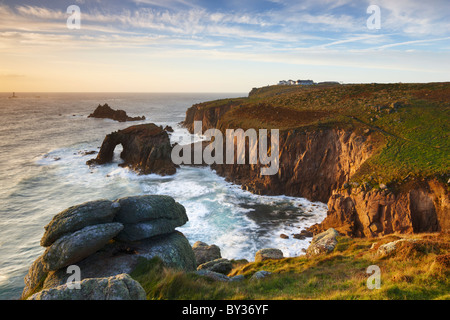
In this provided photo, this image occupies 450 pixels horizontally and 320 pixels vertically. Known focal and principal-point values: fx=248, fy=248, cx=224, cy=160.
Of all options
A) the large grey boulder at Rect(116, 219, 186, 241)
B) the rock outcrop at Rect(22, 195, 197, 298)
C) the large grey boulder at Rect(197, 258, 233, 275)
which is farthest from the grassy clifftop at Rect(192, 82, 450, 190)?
the large grey boulder at Rect(116, 219, 186, 241)

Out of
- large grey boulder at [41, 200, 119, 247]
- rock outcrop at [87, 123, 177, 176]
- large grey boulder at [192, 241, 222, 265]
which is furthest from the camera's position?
rock outcrop at [87, 123, 177, 176]

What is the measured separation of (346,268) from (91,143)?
77.5 m

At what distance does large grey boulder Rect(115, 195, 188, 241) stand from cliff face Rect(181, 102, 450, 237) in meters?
17.9

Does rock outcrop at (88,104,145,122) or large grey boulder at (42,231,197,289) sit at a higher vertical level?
rock outcrop at (88,104,145,122)

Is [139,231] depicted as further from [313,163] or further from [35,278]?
[313,163]

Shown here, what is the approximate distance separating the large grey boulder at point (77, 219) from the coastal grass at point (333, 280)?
396cm

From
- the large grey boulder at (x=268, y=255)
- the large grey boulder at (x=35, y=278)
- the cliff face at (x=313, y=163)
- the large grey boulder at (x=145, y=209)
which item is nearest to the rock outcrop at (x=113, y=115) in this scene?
the cliff face at (x=313, y=163)

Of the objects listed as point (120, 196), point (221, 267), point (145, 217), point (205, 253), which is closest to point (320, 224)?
point (205, 253)

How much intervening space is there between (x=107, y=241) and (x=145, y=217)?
2939 millimetres

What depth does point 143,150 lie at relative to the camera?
2083 inches

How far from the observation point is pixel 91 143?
245ft

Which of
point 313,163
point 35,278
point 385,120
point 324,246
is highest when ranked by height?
point 385,120

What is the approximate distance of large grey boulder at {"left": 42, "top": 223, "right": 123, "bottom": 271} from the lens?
14.2m

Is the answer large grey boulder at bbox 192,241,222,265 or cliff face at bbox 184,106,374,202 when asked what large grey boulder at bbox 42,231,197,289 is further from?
cliff face at bbox 184,106,374,202
